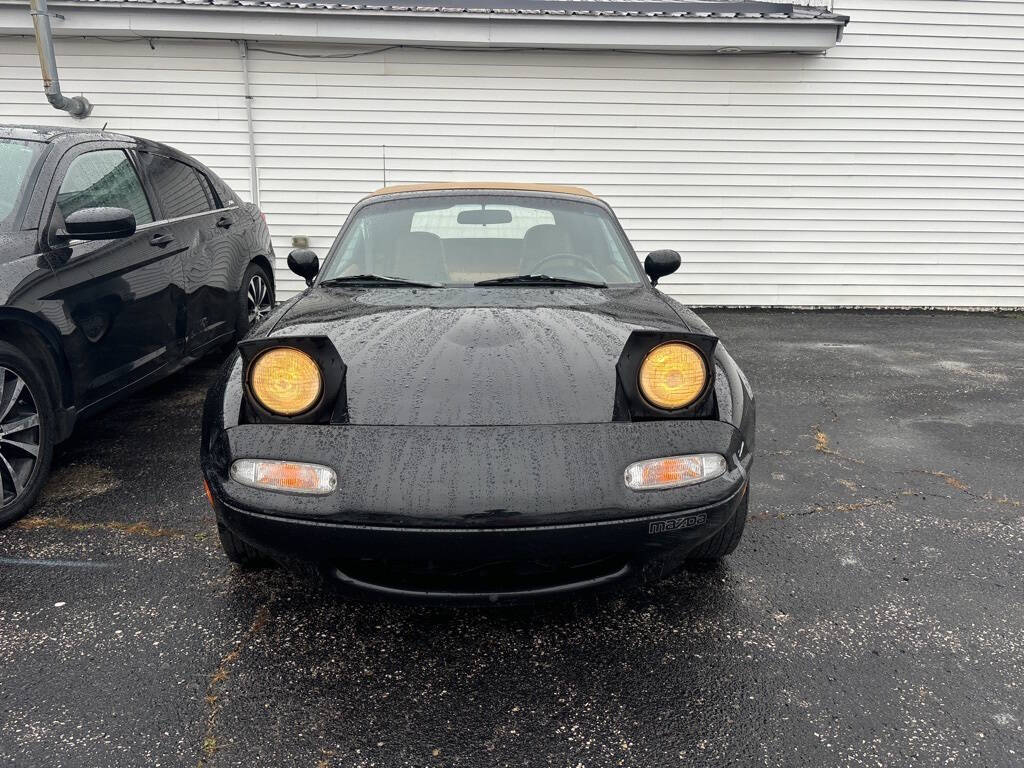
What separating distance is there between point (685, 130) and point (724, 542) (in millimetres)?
6243

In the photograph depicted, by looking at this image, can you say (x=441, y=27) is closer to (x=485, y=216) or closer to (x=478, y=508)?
(x=485, y=216)

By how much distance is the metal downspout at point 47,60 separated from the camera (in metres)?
6.31

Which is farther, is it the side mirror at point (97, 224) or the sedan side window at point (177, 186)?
the sedan side window at point (177, 186)

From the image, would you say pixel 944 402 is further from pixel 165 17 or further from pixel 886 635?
pixel 165 17

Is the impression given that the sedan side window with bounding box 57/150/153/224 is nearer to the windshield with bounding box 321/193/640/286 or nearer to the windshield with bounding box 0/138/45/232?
the windshield with bounding box 0/138/45/232

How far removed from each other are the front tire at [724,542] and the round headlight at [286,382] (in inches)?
52.9

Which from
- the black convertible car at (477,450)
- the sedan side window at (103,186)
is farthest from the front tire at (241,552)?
the sedan side window at (103,186)

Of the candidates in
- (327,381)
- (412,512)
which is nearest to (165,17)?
(327,381)

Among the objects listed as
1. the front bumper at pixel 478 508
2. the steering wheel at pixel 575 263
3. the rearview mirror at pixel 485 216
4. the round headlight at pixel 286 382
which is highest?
the rearview mirror at pixel 485 216

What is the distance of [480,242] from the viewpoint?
3.00m

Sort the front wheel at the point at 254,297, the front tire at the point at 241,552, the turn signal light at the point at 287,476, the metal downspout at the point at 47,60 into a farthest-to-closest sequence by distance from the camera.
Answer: the metal downspout at the point at 47,60
the front wheel at the point at 254,297
the front tire at the point at 241,552
the turn signal light at the point at 287,476

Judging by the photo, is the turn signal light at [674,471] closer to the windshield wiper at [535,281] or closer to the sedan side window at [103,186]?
the windshield wiper at [535,281]

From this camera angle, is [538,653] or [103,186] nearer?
[538,653]

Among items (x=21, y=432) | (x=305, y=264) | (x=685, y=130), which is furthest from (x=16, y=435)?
(x=685, y=130)
